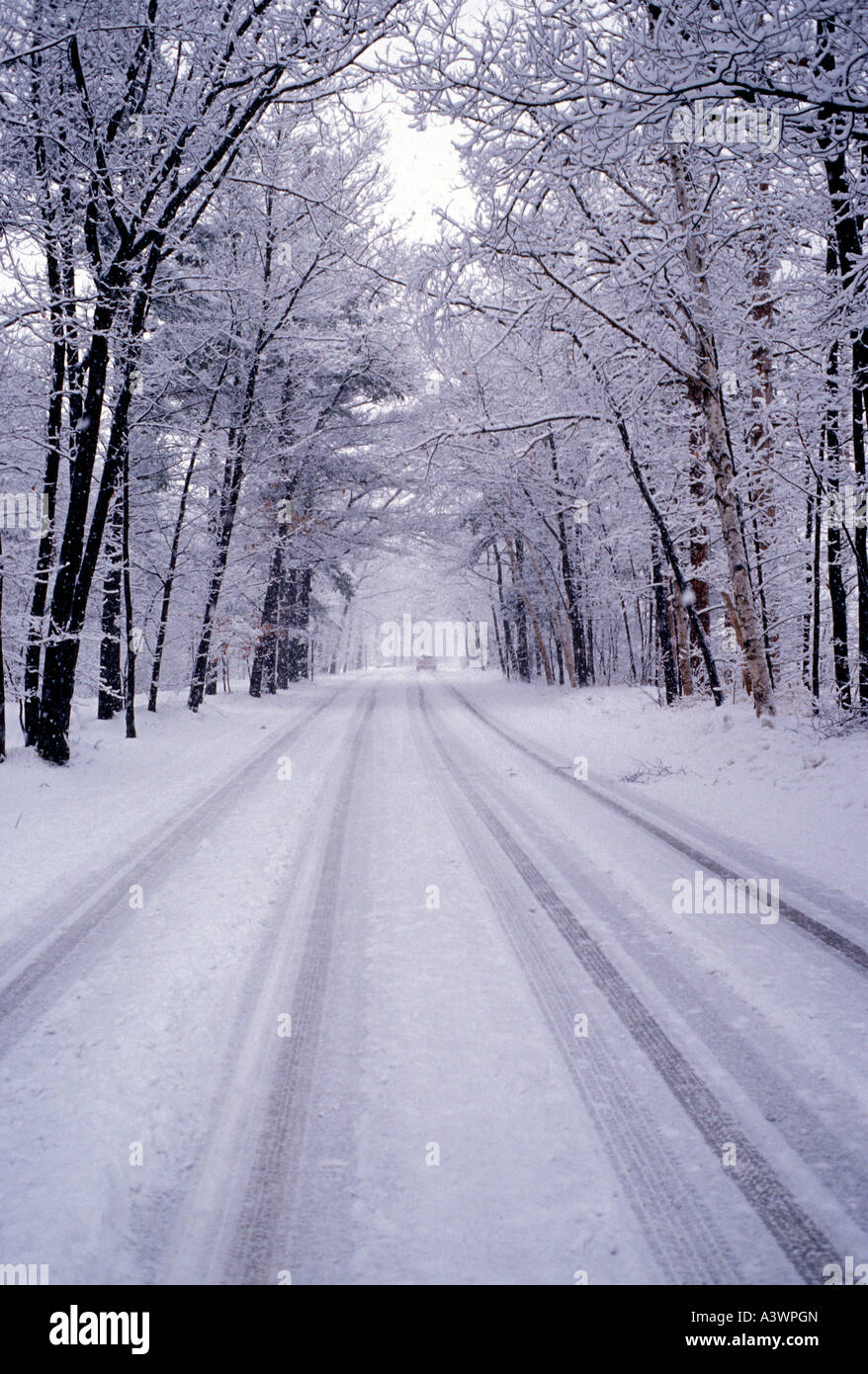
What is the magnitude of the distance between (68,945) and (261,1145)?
2307 mm

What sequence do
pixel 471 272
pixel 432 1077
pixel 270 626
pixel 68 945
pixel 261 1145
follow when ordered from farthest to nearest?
1. pixel 270 626
2. pixel 471 272
3. pixel 68 945
4. pixel 432 1077
5. pixel 261 1145

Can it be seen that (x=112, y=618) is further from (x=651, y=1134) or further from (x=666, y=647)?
(x=651, y=1134)

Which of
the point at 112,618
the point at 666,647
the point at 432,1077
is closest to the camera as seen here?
the point at 432,1077

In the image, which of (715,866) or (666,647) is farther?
(666,647)

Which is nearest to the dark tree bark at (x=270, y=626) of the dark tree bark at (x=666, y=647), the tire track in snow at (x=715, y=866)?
the dark tree bark at (x=666, y=647)

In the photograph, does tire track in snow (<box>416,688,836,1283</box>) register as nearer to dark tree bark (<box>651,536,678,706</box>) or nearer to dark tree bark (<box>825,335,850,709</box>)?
dark tree bark (<box>825,335,850,709</box>)

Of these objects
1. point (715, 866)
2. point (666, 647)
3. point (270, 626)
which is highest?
point (270, 626)

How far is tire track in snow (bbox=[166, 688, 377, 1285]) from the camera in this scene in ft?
6.37

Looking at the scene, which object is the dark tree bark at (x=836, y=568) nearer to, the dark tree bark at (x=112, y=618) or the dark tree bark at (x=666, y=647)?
the dark tree bark at (x=666, y=647)

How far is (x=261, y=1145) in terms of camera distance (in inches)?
93.6

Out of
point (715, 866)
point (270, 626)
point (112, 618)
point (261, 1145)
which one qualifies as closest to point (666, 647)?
point (270, 626)

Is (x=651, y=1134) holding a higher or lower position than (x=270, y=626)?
lower

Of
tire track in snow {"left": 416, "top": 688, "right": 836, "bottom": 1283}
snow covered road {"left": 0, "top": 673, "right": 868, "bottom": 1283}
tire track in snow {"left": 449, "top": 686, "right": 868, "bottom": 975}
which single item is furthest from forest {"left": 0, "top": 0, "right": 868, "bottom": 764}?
tire track in snow {"left": 416, "top": 688, "right": 836, "bottom": 1283}
